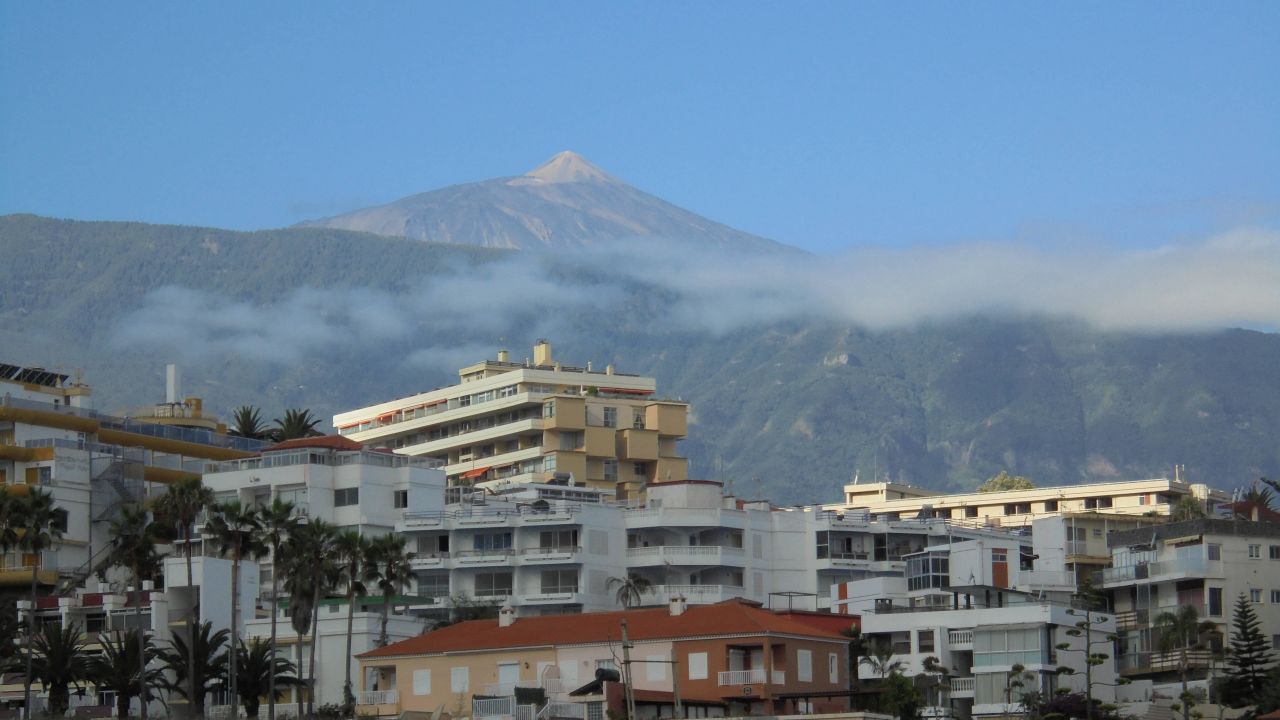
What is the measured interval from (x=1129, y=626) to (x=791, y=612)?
19417 millimetres

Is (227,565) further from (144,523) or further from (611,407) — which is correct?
(611,407)

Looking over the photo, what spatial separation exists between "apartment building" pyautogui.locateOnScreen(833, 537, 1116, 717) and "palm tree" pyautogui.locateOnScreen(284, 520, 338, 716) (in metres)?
25.0

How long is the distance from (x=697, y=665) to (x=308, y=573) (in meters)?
22.4

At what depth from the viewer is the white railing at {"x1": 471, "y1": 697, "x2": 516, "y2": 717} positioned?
8500 centimetres

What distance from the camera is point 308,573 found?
330ft

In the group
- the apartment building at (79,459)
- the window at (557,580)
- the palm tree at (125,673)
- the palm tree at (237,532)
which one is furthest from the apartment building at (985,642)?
the apartment building at (79,459)

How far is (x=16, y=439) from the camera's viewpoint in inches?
5246

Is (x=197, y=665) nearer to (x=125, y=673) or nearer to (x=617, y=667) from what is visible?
(x=125, y=673)

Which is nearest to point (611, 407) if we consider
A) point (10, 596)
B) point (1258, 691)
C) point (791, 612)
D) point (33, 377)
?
point (33, 377)

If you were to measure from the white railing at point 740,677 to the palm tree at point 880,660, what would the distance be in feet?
29.6

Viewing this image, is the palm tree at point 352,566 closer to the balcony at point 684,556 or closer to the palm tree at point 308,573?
the palm tree at point 308,573

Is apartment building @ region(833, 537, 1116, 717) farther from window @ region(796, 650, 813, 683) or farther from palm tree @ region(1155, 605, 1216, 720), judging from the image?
window @ region(796, 650, 813, 683)

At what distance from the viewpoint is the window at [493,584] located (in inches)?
4862

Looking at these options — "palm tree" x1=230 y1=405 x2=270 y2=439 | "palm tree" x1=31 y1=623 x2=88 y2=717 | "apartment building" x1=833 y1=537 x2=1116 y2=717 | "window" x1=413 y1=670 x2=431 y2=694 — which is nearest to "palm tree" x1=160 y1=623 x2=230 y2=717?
"palm tree" x1=31 y1=623 x2=88 y2=717
